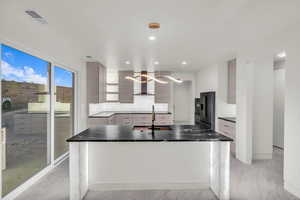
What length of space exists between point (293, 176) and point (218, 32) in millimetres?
2523

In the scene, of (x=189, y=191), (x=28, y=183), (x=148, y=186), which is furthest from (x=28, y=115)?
(x=189, y=191)

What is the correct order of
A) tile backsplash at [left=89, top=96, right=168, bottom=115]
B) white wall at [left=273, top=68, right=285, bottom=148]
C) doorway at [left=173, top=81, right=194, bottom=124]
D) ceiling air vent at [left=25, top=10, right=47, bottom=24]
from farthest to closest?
doorway at [left=173, top=81, right=194, bottom=124] < tile backsplash at [left=89, top=96, right=168, bottom=115] < white wall at [left=273, top=68, right=285, bottom=148] < ceiling air vent at [left=25, top=10, right=47, bottom=24]

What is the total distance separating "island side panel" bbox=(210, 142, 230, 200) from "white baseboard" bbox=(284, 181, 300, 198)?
1082mm

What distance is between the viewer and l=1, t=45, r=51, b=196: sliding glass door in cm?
260

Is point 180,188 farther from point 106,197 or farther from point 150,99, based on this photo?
point 150,99

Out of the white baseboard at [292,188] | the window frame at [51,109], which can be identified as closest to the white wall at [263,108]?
the white baseboard at [292,188]

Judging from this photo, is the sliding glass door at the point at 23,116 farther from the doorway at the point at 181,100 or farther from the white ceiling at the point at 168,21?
the doorway at the point at 181,100

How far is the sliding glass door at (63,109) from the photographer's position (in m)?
4.02

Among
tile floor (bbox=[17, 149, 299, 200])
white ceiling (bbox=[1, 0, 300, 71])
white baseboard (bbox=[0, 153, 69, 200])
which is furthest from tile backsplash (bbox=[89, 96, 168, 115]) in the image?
tile floor (bbox=[17, 149, 299, 200])

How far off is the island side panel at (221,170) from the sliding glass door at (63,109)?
317cm

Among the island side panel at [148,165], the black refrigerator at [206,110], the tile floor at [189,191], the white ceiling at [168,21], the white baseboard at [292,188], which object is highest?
the white ceiling at [168,21]

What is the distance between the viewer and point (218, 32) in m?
3.12

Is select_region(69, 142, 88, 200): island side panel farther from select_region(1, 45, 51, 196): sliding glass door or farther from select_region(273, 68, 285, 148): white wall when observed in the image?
select_region(273, 68, 285, 148): white wall

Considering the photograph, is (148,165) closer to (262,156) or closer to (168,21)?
(168,21)
